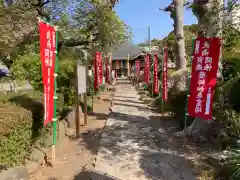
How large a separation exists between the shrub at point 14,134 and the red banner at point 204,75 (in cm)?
380

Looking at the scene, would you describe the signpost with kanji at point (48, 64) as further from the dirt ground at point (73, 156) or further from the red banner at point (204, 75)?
the red banner at point (204, 75)

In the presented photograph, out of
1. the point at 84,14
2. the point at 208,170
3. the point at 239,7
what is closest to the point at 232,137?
the point at 208,170


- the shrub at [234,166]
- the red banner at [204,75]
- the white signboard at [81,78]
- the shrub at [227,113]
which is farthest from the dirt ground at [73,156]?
the shrub at [227,113]

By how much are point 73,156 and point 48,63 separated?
220 cm

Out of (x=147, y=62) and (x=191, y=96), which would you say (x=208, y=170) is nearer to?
(x=191, y=96)

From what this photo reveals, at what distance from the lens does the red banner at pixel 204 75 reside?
5332 mm

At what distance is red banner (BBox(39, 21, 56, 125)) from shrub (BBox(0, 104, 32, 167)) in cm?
37

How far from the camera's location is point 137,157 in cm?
504

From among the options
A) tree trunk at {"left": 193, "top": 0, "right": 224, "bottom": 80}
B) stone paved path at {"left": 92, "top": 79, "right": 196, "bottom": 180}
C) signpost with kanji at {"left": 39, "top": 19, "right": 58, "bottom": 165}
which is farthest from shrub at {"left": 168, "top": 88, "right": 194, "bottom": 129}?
signpost with kanji at {"left": 39, "top": 19, "right": 58, "bottom": 165}

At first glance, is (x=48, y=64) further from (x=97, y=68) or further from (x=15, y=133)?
(x=97, y=68)

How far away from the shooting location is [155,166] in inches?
180

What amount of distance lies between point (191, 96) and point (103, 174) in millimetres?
2946

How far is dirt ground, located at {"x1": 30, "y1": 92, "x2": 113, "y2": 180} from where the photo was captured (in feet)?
14.2

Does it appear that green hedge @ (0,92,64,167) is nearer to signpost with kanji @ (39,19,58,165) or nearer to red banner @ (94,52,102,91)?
signpost with kanji @ (39,19,58,165)
